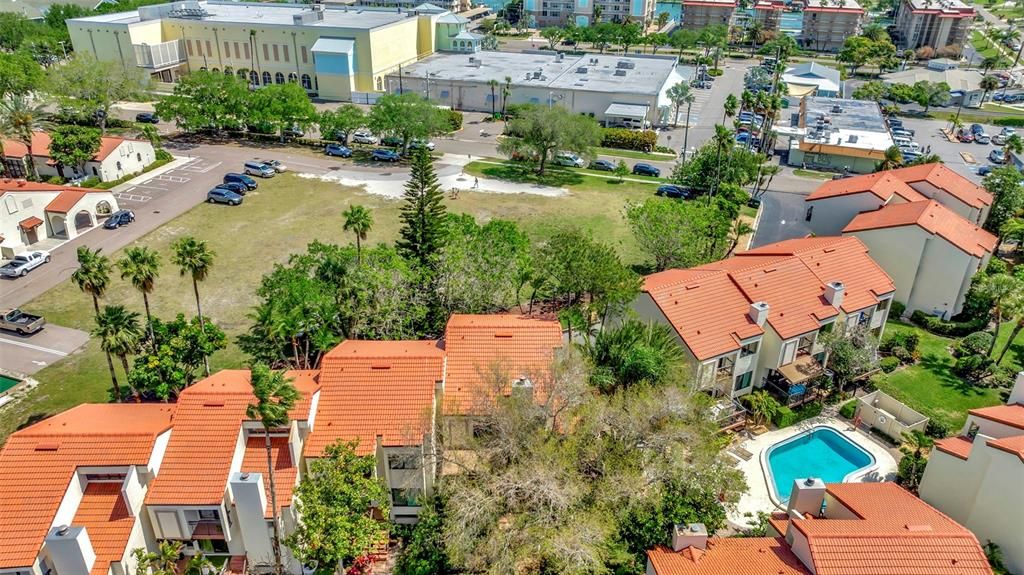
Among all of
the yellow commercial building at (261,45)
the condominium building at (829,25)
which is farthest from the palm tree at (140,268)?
the condominium building at (829,25)

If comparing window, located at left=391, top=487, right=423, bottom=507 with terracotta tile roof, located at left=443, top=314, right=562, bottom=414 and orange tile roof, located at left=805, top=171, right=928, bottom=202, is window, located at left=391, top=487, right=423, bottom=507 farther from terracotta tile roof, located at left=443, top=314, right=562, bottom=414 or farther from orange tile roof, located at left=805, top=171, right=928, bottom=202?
orange tile roof, located at left=805, top=171, right=928, bottom=202

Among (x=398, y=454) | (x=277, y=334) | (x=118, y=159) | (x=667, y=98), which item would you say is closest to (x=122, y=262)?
(x=277, y=334)

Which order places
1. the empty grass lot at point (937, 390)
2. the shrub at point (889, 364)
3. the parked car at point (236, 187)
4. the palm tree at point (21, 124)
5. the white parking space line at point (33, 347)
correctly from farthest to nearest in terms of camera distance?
the parked car at point (236, 187) → the palm tree at point (21, 124) → the shrub at point (889, 364) → the white parking space line at point (33, 347) → the empty grass lot at point (937, 390)

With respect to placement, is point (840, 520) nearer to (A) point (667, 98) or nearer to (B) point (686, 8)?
(A) point (667, 98)

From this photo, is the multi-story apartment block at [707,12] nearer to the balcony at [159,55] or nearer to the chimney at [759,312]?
the balcony at [159,55]

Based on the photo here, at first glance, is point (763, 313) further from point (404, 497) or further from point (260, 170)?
point (260, 170)

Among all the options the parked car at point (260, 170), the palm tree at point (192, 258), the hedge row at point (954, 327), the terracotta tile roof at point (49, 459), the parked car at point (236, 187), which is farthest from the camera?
the parked car at point (260, 170)

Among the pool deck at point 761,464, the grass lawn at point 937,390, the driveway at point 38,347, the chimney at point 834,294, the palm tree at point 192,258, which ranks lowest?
the pool deck at point 761,464
